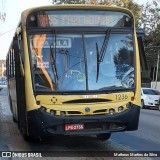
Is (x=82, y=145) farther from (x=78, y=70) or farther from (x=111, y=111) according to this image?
(x=78, y=70)

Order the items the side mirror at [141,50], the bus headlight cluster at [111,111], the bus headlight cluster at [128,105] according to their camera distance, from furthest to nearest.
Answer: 1. the side mirror at [141,50]
2. the bus headlight cluster at [128,105]
3. the bus headlight cluster at [111,111]

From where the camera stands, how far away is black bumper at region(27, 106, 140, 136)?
8727 millimetres

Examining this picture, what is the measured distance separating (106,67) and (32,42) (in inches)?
65.0

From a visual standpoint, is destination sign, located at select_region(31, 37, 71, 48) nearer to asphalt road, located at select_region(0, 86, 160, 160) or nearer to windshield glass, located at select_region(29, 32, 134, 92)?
windshield glass, located at select_region(29, 32, 134, 92)

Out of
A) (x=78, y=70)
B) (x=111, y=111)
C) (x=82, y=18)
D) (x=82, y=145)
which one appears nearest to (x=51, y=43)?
(x=78, y=70)

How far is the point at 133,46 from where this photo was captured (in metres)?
9.59

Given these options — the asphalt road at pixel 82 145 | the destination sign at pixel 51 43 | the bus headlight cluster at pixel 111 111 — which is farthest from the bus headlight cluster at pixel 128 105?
the destination sign at pixel 51 43

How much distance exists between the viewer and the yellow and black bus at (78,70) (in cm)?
886

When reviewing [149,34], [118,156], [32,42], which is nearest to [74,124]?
[118,156]

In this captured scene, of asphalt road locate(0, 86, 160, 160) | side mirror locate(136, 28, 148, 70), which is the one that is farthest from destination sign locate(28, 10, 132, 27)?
asphalt road locate(0, 86, 160, 160)

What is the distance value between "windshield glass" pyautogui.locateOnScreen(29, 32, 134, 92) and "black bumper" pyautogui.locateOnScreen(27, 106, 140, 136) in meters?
0.57

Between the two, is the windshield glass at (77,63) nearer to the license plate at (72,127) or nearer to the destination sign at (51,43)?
the destination sign at (51,43)

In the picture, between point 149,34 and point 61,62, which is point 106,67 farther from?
point 149,34

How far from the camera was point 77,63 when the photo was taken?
30.3 feet
